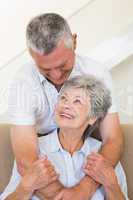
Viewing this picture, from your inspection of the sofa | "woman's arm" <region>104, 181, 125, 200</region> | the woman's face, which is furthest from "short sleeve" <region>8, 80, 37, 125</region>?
"woman's arm" <region>104, 181, 125, 200</region>

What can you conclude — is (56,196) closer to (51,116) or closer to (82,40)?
(51,116)

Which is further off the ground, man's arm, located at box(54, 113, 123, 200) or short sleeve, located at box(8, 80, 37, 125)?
short sleeve, located at box(8, 80, 37, 125)

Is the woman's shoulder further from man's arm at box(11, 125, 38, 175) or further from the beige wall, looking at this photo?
the beige wall

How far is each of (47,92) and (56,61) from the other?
26cm

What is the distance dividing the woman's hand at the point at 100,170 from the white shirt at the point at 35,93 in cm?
23

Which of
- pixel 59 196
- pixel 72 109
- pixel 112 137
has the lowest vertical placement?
pixel 59 196

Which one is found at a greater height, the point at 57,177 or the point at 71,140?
the point at 71,140

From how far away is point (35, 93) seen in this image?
1.58m

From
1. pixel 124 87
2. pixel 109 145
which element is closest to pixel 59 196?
pixel 109 145

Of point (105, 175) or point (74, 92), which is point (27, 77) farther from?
point (105, 175)

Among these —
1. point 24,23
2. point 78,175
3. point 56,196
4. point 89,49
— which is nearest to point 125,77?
point 89,49

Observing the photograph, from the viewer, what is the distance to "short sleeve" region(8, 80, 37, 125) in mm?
1518

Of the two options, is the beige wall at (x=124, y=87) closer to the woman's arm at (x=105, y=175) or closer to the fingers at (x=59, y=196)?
the woman's arm at (x=105, y=175)

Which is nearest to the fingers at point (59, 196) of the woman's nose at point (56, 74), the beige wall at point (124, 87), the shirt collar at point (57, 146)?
the shirt collar at point (57, 146)
